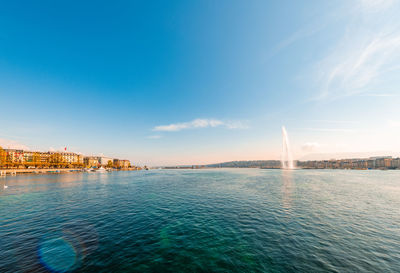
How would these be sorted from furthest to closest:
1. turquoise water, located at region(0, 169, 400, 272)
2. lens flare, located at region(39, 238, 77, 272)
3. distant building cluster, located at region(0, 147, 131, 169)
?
distant building cluster, located at region(0, 147, 131, 169)
turquoise water, located at region(0, 169, 400, 272)
lens flare, located at region(39, 238, 77, 272)

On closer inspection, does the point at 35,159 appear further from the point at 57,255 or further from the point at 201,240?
the point at 201,240

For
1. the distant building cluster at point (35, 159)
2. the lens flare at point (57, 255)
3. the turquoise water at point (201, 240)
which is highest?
the distant building cluster at point (35, 159)

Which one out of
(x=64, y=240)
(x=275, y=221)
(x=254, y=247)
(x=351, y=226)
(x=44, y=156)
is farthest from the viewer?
(x=44, y=156)

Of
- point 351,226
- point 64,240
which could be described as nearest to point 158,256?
point 64,240

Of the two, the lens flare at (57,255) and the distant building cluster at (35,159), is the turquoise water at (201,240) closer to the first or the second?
the lens flare at (57,255)

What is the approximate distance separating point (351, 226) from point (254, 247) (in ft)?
45.4

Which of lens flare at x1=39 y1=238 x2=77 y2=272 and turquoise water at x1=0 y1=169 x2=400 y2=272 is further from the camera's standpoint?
turquoise water at x1=0 y1=169 x2=400 y2=272

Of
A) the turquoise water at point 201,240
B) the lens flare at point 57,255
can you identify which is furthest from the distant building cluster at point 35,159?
the lens flare at point 57,255

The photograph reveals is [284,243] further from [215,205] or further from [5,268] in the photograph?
[5,268]

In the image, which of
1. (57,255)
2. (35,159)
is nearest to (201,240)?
(57,255)

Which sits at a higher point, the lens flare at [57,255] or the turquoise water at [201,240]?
the lens flare at [57,255]

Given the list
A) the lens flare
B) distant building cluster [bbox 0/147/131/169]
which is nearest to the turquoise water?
the lens flare

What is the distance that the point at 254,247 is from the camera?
1249 cm

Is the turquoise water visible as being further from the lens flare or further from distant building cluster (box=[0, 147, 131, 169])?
distant building cluster (box=[0, 147, 131, 169])
